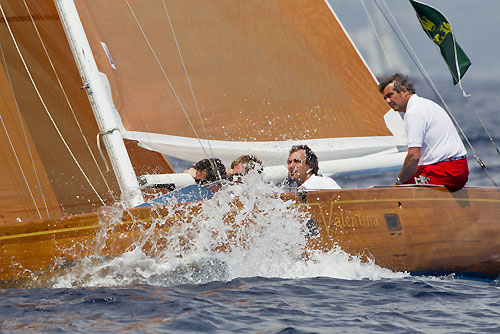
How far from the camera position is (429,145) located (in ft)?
17.7

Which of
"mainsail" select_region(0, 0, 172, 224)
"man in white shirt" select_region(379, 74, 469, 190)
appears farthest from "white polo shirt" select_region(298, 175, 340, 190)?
"mainsail" select_region(0, 0, 172, 224)

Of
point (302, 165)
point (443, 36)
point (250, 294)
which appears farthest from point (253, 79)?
point (250, 294)

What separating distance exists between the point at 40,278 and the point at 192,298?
3.01 ft

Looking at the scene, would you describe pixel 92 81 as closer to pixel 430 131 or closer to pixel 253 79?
pixel 253 79

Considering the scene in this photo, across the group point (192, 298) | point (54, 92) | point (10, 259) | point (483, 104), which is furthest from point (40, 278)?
point (483, 104)

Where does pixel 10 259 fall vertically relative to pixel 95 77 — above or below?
below

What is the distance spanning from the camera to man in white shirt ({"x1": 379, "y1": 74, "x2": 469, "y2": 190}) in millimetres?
5312

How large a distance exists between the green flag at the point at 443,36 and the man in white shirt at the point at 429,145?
0.82m

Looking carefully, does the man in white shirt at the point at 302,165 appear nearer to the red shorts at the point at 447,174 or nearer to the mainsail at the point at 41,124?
the red shorts at the point at 447,174

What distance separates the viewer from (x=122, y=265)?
491cm

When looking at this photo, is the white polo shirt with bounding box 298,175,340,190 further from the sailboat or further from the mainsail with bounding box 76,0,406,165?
the mainsail with bounding box 76,0,406,165

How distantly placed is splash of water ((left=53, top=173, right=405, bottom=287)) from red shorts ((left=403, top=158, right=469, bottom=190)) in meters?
0.66

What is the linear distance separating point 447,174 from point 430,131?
28cm

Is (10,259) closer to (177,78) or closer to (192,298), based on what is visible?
(192,298)
